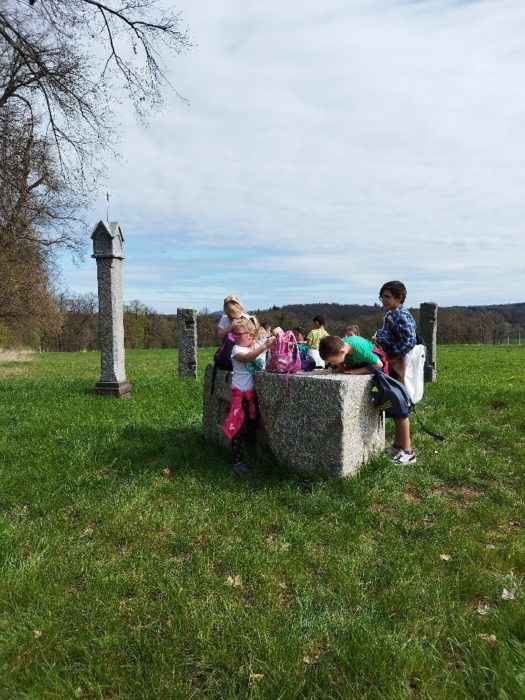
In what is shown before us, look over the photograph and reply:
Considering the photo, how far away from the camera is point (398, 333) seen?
5.32 meters

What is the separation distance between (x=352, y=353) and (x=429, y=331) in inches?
305

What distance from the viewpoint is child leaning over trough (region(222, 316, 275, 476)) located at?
16.8 ft

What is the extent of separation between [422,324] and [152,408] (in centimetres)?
734

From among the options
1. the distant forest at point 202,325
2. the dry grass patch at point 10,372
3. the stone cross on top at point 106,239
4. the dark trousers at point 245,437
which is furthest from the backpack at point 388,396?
the distant forest at point 202,325

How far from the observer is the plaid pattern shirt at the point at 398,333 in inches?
208

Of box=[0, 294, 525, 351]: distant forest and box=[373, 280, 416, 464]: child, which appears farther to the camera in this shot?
box=[0, 294, 525, 351]: distant forest

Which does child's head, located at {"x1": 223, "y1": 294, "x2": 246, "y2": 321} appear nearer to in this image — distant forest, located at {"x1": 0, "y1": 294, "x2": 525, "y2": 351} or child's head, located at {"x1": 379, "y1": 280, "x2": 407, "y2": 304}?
child's head, located at {"x1": 379, "y1": 280, "x2": 407, "y2": 304}

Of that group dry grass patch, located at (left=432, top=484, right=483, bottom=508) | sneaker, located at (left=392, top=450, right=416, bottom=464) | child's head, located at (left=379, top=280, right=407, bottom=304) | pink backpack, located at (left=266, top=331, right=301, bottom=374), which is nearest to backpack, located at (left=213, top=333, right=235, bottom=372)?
pink backpack, located at (left=266, top=331, right=301, bottom=374)

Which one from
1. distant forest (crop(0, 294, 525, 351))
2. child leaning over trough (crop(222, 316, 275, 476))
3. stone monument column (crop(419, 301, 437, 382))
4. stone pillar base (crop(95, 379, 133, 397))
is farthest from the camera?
distant forest (crop(0, 294, 525, 351))

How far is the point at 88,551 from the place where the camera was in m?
3.63

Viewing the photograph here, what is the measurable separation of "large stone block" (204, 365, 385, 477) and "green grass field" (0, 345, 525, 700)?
7.6 inches

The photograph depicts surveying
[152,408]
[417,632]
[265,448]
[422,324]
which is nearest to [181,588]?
[417,632]

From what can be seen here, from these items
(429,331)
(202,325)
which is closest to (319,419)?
(429,331)

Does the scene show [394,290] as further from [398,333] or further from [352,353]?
[352,353]
